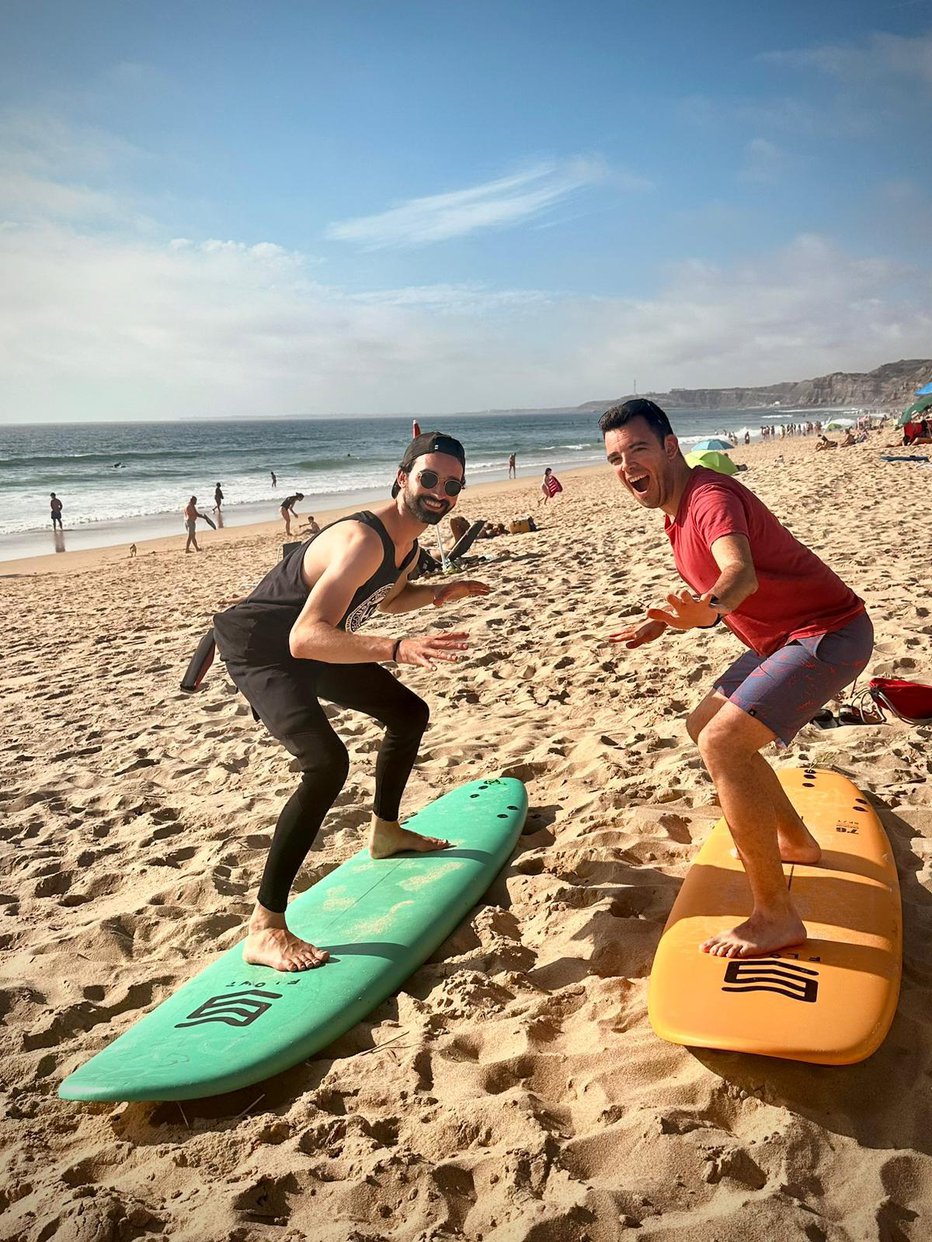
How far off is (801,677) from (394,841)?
81.5 inches

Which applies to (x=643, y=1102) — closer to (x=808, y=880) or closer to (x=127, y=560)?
(x=808, y=880)

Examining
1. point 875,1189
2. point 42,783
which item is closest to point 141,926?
point 42,783

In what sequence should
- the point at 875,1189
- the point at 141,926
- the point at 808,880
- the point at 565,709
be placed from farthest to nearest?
the point at 565,709 < the point at 141,926 < the point at 808,880 < the point at 875,1189

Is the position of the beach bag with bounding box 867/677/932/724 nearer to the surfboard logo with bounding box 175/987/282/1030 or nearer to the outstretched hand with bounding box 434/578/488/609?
the outstretched hand with bounding box 434/578/488/609

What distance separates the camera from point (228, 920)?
3.67 m

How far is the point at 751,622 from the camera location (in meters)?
2.97

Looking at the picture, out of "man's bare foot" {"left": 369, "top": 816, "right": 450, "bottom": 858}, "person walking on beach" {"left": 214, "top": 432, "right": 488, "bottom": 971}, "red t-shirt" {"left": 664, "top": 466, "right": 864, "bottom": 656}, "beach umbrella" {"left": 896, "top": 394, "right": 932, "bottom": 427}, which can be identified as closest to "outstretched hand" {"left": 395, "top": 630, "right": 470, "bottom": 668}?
"person walking on beach" {"left": 214, "top": 432, "right": 488, "bottom": 971}

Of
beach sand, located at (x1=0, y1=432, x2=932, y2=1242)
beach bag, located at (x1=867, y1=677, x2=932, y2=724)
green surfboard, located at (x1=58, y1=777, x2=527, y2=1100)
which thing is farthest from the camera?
beach bag, located at (x1=867, y1=677, x2=932, y2=724)

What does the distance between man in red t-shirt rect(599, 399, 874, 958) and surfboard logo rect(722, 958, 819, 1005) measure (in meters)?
0.05

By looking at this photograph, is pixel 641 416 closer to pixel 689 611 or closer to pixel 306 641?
pixel 689 611

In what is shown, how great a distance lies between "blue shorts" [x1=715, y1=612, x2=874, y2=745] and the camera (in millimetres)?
2682

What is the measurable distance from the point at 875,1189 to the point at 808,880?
4.34 ft

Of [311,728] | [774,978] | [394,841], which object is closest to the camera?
[774,978]

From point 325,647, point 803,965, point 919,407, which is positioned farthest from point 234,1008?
point 919,407
